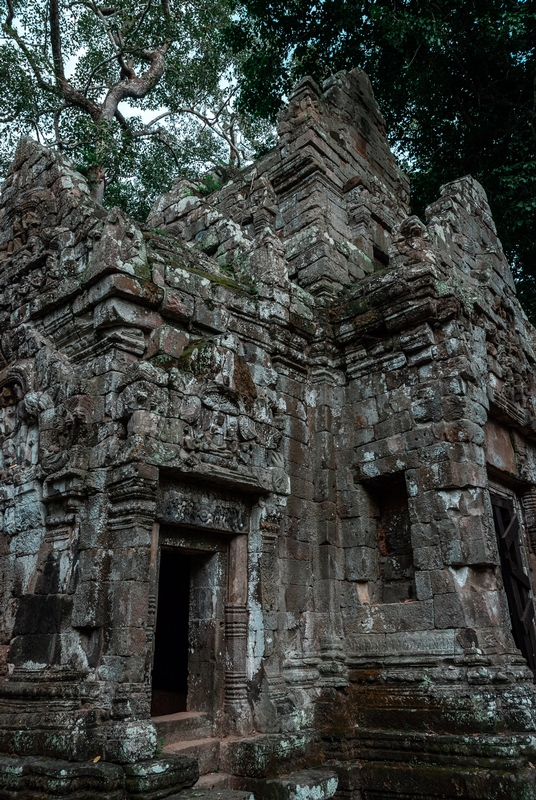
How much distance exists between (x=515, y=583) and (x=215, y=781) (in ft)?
16.0

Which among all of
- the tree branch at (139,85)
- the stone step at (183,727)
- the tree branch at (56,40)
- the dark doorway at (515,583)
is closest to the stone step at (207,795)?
the stone step at (183,727)

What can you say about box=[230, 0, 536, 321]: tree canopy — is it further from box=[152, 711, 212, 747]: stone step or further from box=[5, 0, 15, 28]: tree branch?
box=[152, 711, 212, 747]: stone step

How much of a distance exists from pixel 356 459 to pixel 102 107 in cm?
1387

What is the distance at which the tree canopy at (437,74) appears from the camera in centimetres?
1352

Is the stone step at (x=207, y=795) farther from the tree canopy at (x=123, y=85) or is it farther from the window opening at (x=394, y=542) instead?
the tree canopy at (x=123, y=85)

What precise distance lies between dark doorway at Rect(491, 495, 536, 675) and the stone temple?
4 centimetres

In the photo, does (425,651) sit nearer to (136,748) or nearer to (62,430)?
(136,748)

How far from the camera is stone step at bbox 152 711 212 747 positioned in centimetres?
563

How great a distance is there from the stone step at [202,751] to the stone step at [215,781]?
6 centimetres

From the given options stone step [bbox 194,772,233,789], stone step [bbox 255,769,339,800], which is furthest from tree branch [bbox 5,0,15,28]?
stone step [bbox 255,769,339,800]

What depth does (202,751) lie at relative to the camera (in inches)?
227

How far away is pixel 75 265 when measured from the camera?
22.8 feet

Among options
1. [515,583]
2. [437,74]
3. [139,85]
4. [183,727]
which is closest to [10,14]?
[139,85]

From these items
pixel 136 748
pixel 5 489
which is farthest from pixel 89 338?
pixel 136 748
